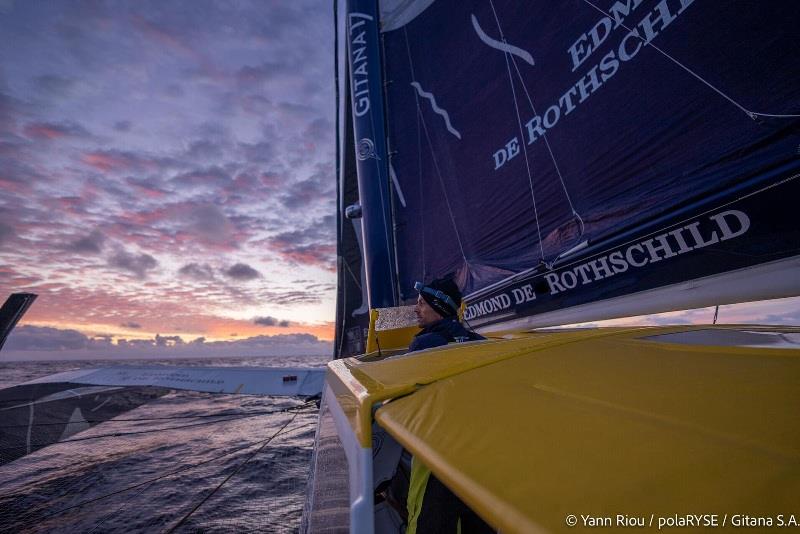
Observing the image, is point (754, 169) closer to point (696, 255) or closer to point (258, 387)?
point (696, 255)

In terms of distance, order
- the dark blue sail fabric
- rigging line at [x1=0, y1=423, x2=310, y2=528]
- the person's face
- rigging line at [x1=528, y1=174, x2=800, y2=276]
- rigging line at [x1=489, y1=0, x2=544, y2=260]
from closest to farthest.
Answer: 1. rigging line at [x1=528, y1=174, x2=800, y2=276]
2. the dark blue sail fabric
3. rigging line at [x1=0, y1=423, x2=310, y2=528]
4. the person's face
5. rigging line at [x1=489, y1=0, x2=544, y2=260]

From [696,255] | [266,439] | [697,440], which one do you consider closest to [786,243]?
[696,255]

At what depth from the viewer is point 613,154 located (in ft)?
6.87

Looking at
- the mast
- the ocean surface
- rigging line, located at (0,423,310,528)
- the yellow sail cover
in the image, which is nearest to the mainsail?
the yellow sail cover

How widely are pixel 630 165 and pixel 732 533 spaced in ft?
7.18

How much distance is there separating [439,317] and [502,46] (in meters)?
2.55

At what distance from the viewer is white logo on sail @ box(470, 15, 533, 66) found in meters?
2.65

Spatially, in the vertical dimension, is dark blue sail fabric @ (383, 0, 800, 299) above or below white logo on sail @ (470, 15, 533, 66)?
below

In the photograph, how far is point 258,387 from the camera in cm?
676

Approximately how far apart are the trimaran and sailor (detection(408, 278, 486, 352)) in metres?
0.30

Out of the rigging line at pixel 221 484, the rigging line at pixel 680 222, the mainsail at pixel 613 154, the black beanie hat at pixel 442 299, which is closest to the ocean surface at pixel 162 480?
the rigging line at pixel 221 484

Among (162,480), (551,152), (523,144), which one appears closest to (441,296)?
(551,152)

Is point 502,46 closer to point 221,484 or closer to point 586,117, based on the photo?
point 586,117

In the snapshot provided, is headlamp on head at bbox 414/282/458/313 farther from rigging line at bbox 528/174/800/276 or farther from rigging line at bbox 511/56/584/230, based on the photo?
rigging line at bbox 511/56/584/230
